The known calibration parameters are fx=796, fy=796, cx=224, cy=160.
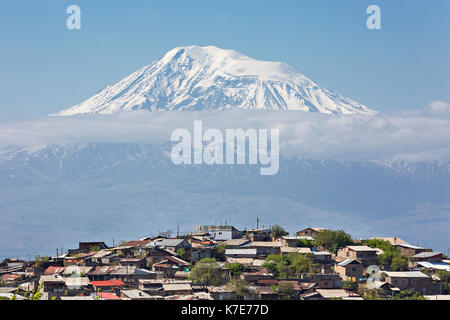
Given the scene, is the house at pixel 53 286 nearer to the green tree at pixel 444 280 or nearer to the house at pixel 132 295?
the house at pixel 132 295

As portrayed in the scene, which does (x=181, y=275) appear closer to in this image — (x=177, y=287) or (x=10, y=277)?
(x=177, y=287)

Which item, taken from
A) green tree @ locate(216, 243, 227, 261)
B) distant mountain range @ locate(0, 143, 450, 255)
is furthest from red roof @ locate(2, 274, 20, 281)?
distant mountain range @ locate(0, 143, 450, 255)

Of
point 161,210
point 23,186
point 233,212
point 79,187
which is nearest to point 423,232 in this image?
point 233,212

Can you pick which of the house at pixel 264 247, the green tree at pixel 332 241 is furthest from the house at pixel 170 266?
the green tree at pixel 332 241

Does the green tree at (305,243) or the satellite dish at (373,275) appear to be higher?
the green tree at (305,243)

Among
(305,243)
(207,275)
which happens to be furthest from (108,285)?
(305,243)

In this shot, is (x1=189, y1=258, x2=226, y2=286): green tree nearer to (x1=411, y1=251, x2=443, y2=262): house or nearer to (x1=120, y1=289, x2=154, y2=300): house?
(x1=120, y1=289, x2=154, y2=300): house
